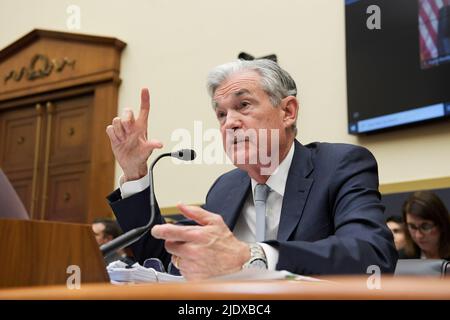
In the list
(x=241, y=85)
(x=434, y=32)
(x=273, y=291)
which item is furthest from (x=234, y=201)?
(x=434, y=32)

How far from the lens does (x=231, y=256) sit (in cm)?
96

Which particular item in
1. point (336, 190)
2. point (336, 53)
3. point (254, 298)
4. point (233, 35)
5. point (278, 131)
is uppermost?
point (233, 35)

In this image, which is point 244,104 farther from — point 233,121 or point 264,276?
point 264,276

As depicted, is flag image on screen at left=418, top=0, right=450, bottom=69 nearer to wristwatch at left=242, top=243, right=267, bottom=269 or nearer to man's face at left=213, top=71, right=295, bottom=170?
man's face at left=213, top=71, right=295, bottom=170

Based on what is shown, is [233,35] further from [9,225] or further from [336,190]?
[9,225]

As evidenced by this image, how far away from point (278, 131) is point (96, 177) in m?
2.94

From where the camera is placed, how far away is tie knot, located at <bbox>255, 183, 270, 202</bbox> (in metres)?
1.62

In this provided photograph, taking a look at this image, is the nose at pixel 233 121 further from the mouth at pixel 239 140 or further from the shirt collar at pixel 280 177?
the shirt collar at pixel 280 177

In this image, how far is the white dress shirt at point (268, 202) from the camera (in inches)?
60.4

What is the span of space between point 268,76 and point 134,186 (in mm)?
519

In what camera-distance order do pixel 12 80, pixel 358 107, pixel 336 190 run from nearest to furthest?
pixel 336 190
pixel 358 107
pixel 12 80

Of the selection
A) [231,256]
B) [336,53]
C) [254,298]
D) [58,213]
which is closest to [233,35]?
[336,53]

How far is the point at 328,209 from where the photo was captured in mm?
1477

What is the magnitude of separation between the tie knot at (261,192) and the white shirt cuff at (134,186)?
0.32 m
